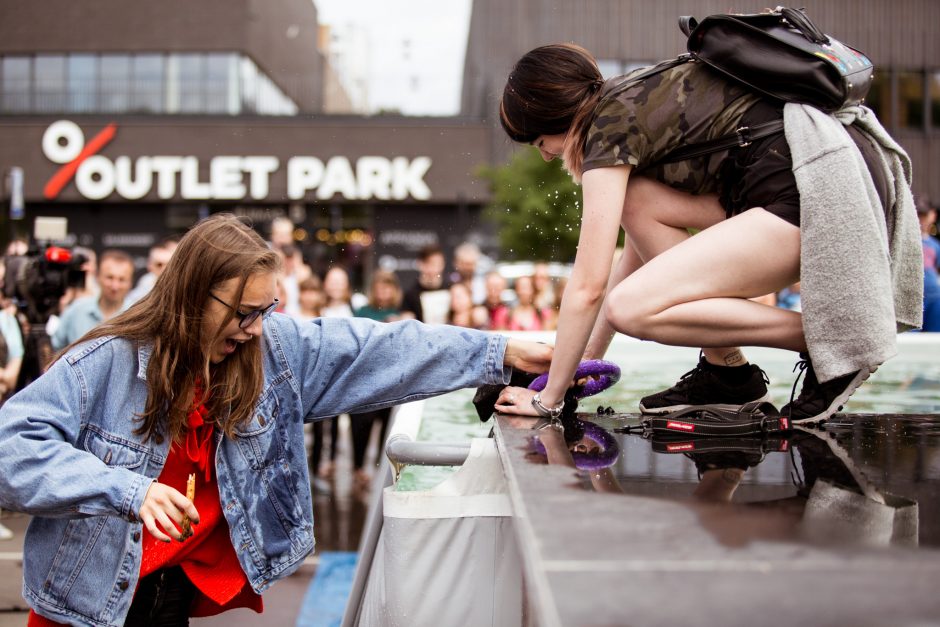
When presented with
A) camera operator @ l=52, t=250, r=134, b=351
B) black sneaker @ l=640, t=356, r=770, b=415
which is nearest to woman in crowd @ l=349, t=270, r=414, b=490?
camera operator @ l=52, t=250, r=134, b=351

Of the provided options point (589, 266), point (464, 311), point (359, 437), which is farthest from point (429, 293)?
point (589, 266)

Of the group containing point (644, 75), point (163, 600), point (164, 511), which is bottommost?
point (163, 600)

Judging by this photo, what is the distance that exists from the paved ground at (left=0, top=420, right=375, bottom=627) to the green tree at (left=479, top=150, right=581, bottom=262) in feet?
39.3

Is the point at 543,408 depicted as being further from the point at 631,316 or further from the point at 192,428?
the point at 192,428

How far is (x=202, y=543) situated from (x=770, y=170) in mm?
1615

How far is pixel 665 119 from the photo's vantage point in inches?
99.6

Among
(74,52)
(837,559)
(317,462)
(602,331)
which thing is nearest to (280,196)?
(74,52)

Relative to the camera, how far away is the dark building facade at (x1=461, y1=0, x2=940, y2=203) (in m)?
23.4

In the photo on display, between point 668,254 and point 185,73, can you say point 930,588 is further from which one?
point 185,73

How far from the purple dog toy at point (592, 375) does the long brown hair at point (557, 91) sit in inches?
21.6

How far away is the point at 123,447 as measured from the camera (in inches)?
85.1

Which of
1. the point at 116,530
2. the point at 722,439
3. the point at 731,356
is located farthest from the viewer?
the point at 731,356

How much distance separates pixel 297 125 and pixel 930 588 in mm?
24930

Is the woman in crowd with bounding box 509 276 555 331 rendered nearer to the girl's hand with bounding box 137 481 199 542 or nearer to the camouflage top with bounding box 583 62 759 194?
the camouflage top with bounding box 583 62 759 194
